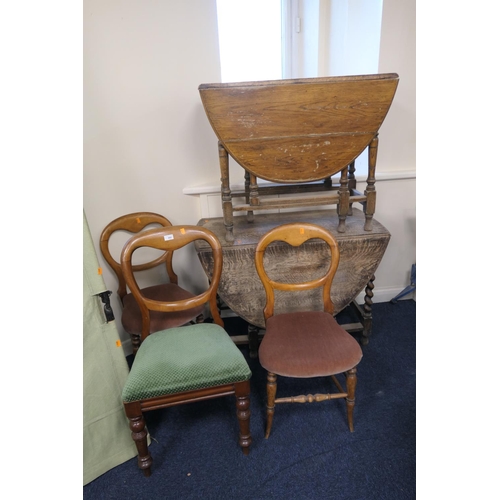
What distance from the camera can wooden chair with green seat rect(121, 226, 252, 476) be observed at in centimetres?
140

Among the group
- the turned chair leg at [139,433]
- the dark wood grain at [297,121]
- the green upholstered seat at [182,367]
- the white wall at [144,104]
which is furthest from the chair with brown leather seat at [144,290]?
the dark wood grain at [297,121]

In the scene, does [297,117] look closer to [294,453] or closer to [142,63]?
[142,63]

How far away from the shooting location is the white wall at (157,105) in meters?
1.94

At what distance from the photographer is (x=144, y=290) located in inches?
82.7

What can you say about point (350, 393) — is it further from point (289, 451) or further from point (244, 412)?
point (244, 412)

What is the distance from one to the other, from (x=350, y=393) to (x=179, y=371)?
0.80 meters

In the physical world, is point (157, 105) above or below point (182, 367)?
above

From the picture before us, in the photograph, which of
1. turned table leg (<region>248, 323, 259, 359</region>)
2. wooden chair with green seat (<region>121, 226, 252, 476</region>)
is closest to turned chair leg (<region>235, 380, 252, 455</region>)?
wooden chair with green seat (<region>121, 226, 252, 476</region>)

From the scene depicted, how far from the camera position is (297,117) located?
5.49 feet

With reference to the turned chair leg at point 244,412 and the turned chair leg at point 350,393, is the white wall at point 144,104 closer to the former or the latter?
the turned chair leg at point 244,412

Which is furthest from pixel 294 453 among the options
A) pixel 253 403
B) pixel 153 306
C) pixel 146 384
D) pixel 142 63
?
pixel 142 63

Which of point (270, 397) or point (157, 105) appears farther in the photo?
point (157, 105)

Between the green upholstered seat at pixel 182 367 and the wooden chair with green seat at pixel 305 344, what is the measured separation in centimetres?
17

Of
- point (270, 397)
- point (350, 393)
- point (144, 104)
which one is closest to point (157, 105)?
point (144, 104)
